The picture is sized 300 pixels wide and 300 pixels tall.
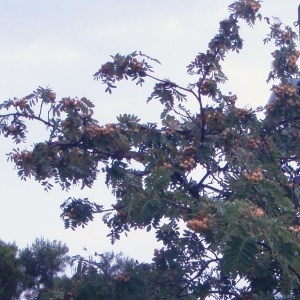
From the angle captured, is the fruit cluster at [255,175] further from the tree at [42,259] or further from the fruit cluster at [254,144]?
the tree at [42,259]

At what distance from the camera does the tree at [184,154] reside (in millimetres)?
6289

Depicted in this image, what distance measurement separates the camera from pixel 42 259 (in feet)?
43.8

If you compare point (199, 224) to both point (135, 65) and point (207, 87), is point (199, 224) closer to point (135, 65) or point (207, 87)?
point (135, 65)

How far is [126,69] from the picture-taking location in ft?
25.8

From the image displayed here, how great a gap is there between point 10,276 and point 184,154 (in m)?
7.42

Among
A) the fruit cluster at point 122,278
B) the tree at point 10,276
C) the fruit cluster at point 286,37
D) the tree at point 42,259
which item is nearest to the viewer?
the fruit cluster at point 122,278

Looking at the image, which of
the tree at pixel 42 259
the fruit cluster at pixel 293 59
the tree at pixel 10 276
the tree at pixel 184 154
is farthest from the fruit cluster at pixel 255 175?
the tree at pixel 10 276

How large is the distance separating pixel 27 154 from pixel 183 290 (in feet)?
5.86

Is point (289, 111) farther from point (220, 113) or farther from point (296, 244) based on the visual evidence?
point (296, 244)

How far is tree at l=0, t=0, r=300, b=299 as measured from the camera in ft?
20.6

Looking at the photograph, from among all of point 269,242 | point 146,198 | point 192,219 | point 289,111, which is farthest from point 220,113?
point 269,242

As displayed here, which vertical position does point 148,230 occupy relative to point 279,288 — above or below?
above

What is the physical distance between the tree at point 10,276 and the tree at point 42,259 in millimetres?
195

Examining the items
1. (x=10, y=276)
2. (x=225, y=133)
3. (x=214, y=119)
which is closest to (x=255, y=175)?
(x=225, y=133)
